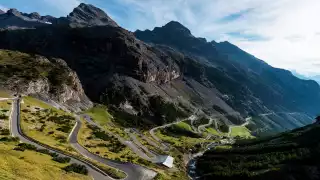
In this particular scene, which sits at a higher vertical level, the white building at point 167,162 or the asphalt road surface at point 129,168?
the asphalt road surface at point 129,168

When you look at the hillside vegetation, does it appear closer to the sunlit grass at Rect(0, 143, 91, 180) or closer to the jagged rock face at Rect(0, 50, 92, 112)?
the sunlit grass at Rect(0, 143, 91, 180)

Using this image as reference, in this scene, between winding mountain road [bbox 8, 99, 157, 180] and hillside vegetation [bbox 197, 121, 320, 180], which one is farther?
hillside vegetation [bbox 197, 121, 320, 180]


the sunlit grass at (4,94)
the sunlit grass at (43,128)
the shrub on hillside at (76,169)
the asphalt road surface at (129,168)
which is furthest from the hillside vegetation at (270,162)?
the sunlit grass at (4,94)

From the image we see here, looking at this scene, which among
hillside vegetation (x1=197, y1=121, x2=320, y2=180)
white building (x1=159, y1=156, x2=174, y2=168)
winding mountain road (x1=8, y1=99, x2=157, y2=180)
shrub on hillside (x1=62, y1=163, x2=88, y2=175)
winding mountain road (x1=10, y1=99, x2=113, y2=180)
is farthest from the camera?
white building (x1=159, y1=156, x2=174, y2=168)

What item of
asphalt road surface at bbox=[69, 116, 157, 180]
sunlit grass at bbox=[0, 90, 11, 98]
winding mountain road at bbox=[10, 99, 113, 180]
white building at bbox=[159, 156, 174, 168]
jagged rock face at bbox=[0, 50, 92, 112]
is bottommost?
white building at bbox=[159, 156, 174, 168]

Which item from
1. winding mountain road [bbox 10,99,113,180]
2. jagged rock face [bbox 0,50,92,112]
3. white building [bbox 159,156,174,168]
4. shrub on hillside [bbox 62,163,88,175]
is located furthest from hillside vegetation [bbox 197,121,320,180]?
jagged rock face [bbox 0,50,92,112]

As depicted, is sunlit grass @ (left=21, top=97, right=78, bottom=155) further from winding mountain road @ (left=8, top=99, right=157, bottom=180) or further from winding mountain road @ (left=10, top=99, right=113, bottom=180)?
winding mountain road @ (left=8, top=99, right=157, bottom=180)

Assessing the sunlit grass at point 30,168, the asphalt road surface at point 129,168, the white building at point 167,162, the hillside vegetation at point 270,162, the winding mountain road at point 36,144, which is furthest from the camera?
the white building at point 167,162

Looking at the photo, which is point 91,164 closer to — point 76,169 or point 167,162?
point 76,169

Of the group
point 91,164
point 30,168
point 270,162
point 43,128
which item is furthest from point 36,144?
point 270,162

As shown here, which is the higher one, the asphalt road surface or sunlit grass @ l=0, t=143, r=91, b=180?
sunlit grass @ l=0, t=143, r=91, b=180

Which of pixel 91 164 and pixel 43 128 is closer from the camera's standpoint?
pixel 91 164

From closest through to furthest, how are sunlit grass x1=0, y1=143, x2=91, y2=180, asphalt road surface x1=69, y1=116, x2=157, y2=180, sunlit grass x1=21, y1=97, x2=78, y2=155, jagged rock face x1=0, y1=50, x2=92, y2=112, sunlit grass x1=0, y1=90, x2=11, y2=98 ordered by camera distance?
sunlit grass x1=0, y1=143, x2=91, y2=180 → asphalt road surface x1=69, y1=116, x2=157, y2=180 → sunlit grass x1=21, y1=97, x2=78, y2=155 → sunlit grass x1=0, y1=90, x2=11, y2=98 → jagged rock face x1=0, y1=50, x2=92, y2=112

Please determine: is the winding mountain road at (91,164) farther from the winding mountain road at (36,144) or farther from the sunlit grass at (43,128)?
the sunlit grass at (43,128)
